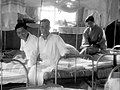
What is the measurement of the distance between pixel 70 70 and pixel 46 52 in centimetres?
32

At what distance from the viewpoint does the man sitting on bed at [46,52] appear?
2.64 metres

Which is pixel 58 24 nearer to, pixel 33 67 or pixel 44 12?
pixel 44 12

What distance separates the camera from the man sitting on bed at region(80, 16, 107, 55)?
3014 mm

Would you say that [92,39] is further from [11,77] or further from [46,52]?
[11,77]

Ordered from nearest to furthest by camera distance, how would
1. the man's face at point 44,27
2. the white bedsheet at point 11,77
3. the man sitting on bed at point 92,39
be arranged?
the white bedsheet at point 11,77 < the man's face at point 44,27 < the man sitting on bed at point 92,39

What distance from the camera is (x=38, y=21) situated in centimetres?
271

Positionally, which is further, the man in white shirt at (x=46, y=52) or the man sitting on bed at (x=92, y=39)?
the man sitting on bed at (x=92, y=39)

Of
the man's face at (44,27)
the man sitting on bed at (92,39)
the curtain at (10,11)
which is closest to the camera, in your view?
the curtain at (10,11)

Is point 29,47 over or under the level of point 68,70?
over

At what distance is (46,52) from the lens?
281 cm

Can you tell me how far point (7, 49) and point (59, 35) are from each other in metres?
0.60

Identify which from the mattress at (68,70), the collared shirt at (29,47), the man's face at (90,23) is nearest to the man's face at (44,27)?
the collared shirt at (29,47)

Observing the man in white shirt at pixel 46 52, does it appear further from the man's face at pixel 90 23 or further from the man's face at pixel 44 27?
the man's face at pixel 90 23

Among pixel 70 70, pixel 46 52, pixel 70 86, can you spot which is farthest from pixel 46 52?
pixel 70 86
